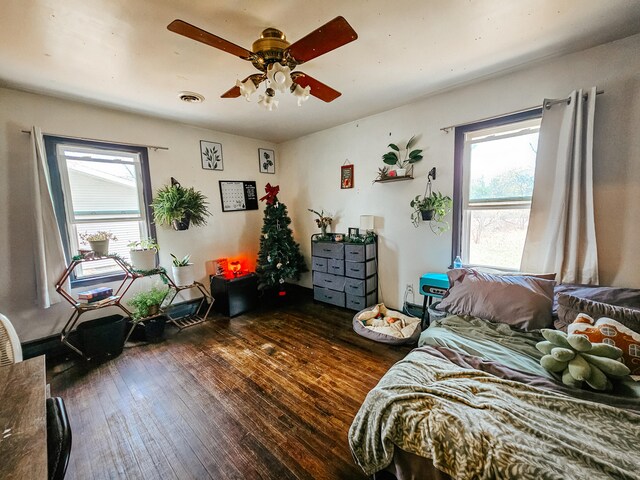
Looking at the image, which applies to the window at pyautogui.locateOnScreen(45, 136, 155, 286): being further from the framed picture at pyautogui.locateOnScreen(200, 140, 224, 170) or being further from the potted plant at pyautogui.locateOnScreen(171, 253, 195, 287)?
the framed picture at pyautogui.locateOnScreen(200, 140, 224, 170)

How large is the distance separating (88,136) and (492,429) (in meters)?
4.00

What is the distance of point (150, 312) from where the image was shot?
282 centimetres

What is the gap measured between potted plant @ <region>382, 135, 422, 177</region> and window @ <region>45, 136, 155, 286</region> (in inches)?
118

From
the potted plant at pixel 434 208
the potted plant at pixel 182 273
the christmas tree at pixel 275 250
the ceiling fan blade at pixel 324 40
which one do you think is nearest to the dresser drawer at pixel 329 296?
the christmas tree at pixel 275 250

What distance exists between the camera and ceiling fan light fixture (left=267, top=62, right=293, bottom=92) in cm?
144

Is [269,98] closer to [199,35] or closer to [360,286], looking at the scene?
[199,35]

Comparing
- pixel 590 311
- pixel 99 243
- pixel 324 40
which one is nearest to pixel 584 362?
pixel 590 311

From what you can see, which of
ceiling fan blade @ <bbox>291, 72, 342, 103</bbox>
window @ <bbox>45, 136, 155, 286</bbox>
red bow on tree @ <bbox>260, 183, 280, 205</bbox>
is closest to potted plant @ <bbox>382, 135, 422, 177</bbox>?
ceiling fan blade @ <bbox>291, 72, 342, 103</bbox>

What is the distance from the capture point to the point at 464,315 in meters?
2.01

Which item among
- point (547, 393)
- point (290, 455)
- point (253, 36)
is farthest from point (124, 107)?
point (547, 393)

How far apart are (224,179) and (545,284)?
390 centimetres

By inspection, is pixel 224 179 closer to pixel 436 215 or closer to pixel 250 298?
pixel 250 298

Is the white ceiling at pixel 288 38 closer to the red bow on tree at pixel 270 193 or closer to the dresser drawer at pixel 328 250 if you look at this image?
the red bow on tree at pixel 270 193

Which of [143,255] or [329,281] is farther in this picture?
[329,281]
